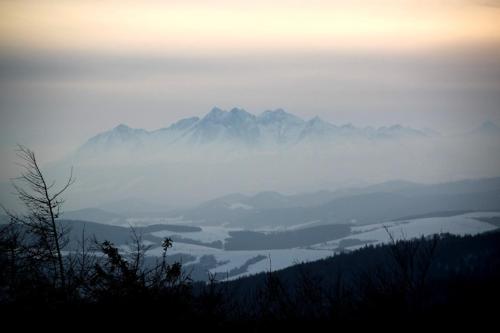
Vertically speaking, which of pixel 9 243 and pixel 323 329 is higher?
pixel 9 243

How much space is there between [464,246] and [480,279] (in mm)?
135898

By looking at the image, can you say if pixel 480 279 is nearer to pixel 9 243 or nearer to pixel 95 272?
pixel 95 272

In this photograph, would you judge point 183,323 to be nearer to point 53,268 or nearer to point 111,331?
point 111,331

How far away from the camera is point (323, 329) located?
16844 millimetres

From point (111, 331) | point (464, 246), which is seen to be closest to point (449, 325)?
point (111, 331)

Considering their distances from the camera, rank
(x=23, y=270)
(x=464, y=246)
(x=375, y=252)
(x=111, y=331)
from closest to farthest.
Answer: (x=111, y=331) < (x=23, y=270) < (x=464, y=246) < (x=375, y=252)

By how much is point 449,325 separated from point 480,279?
5.24 meters

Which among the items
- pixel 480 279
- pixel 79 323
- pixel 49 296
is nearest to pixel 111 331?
pixel 79 323

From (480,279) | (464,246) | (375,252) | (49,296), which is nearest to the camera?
(49,296)

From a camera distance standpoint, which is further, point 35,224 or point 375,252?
point 375,252

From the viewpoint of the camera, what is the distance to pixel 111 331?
1552 centimetres

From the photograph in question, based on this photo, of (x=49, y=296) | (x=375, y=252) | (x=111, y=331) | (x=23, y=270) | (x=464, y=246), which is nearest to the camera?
(x=111, y=331)

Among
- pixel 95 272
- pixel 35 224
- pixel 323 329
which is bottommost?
pixel 323 329

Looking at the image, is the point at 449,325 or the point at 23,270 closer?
the point at 449,325
